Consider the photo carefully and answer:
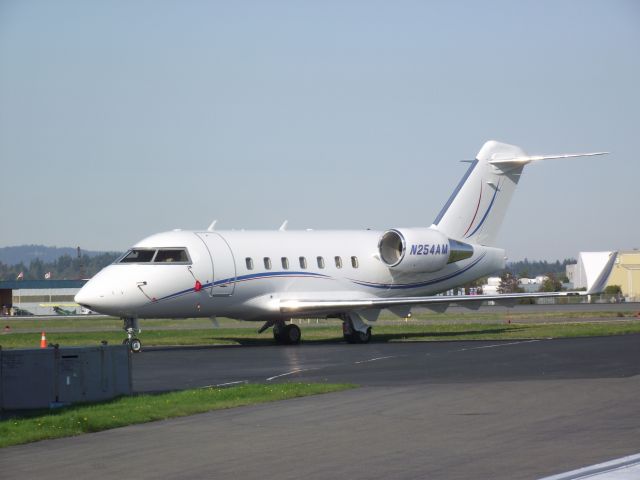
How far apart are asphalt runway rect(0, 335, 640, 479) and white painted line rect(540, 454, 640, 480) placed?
244mm

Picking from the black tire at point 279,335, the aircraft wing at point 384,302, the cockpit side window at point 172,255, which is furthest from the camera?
the black tire at point 279,335

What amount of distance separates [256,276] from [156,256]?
3.53 metres

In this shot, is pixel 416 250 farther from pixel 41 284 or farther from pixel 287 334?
pixel 41 284

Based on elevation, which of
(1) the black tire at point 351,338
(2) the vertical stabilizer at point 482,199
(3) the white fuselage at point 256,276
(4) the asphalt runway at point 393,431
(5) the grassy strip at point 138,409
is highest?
(2) the vertical stabilizer at point 482,199

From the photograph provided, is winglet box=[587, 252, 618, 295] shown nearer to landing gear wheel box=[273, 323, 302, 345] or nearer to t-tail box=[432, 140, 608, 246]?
t-tail box=[432, 140, 608, 246]

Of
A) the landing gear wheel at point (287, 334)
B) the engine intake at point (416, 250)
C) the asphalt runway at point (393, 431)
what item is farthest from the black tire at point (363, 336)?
the asphalt runway at point (393, 431)

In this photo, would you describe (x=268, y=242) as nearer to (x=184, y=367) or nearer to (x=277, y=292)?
(x=277, y=292)

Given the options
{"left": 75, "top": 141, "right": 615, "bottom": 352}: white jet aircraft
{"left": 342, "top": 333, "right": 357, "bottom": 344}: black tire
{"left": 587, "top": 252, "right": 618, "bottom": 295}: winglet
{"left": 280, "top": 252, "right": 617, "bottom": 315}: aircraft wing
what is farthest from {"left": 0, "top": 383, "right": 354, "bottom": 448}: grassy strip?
{"left": 587, "top": 252, "right": 618, "bottom": 295}: winglet

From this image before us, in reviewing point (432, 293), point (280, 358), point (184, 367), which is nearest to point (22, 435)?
point (184, 367)

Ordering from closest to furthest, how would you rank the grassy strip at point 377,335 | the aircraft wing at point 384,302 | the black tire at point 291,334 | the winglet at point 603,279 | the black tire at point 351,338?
the winglet at point 603,279 < the aircraft wing at point 384,302 < the black tire at point 351,338 < the black tire at point 291,334 < the grassy strip at point 377,335

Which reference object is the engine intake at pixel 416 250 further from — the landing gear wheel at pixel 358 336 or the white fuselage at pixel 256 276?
the landing gear wheel at pixel 358 336

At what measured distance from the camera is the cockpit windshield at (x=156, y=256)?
32562mm

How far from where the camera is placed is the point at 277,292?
115 feet

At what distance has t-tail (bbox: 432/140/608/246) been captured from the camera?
130ft
